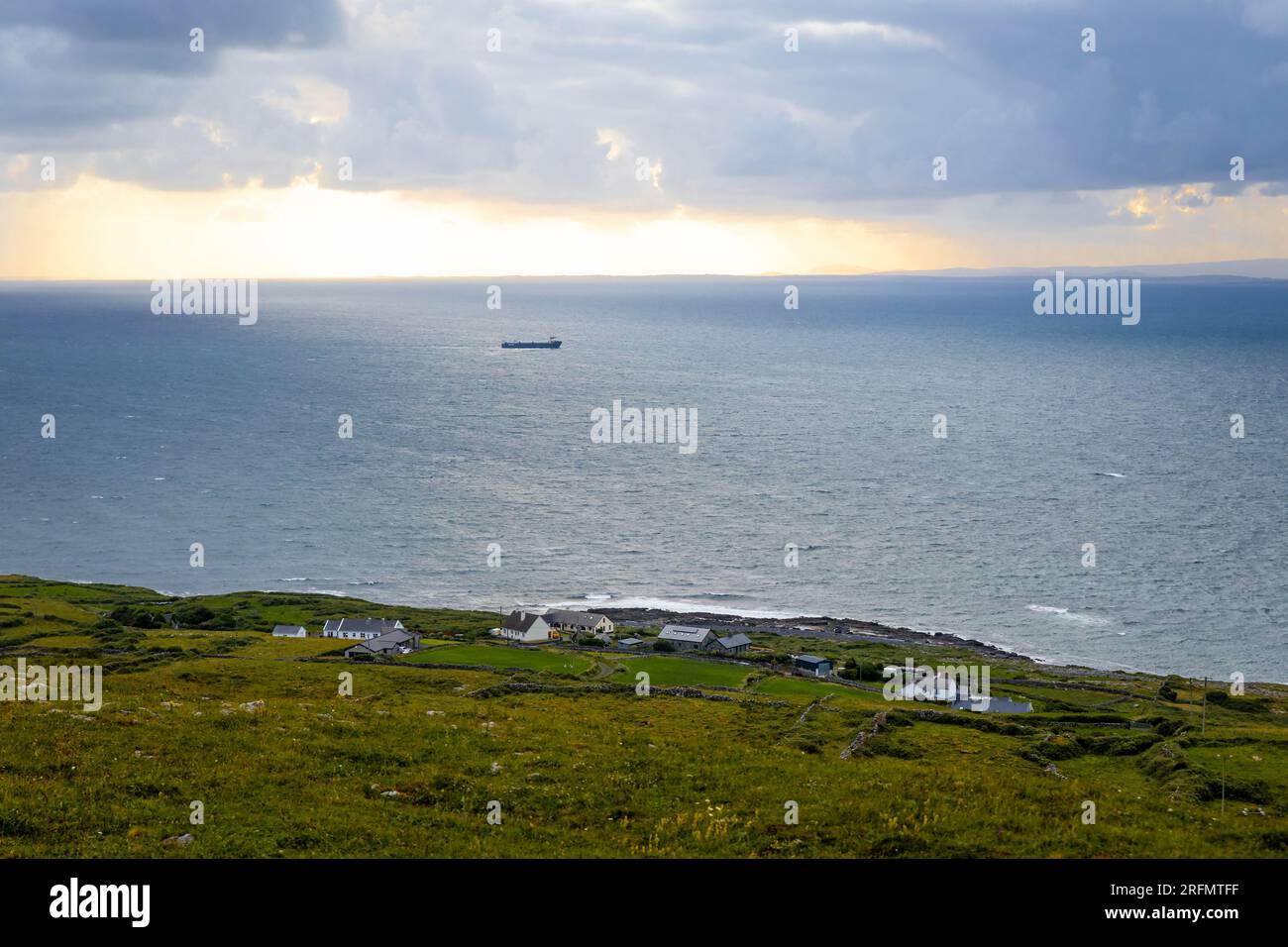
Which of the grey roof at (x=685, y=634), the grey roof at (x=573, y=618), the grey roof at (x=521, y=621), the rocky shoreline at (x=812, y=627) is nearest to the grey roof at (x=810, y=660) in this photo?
the grey roof at (x=685, y=634)

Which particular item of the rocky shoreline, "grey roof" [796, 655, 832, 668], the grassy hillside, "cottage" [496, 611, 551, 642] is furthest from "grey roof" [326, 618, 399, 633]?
"grey roof" [796, 655, 832, 668]

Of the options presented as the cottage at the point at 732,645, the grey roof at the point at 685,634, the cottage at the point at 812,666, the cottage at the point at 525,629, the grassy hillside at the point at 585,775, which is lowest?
the cottage at the point at 812,666

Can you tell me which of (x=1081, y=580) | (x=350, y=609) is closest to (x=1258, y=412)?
(x=1081, y=580)

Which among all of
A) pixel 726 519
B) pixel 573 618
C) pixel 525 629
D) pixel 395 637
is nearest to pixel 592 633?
pixel 573 618

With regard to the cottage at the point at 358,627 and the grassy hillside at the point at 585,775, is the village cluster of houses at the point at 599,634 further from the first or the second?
the grassy hillside at the point at 585,775
